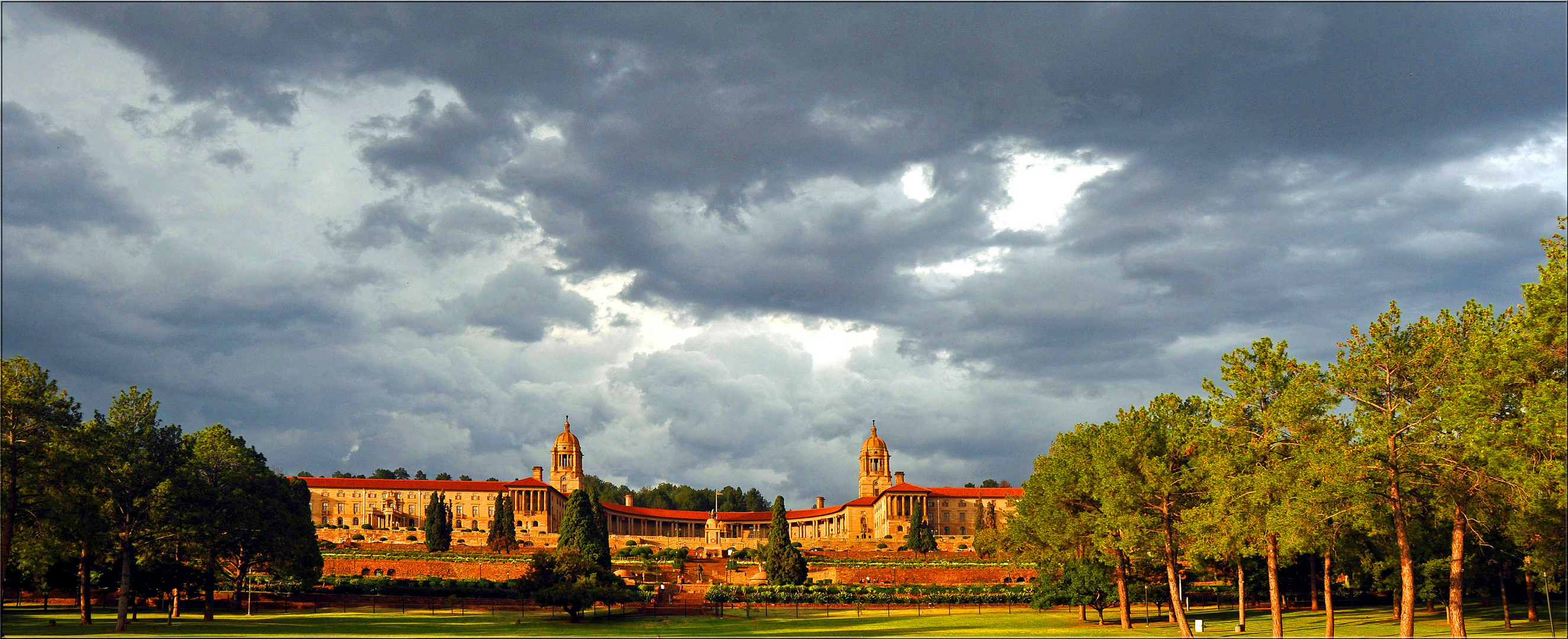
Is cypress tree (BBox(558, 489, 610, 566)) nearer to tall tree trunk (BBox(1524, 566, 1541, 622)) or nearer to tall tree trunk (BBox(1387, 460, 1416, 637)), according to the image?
tall tree trunk (BBox(1387, 460, 1416, 637))

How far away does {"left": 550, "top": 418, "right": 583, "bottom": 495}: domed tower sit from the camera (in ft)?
582

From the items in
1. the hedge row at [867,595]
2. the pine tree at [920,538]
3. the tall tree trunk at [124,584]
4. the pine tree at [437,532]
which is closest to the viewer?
the tall tree trunk at [124,584]

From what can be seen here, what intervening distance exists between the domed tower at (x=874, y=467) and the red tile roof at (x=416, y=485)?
5665 cm

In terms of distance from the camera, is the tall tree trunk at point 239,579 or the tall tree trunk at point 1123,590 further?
the tall tree trunk at point 239,579

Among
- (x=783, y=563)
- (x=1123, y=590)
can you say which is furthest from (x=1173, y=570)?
(x=783, y=563)

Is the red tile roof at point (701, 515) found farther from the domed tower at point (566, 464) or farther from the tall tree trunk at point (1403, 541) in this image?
the tall tree trunk at point (1403, 541)

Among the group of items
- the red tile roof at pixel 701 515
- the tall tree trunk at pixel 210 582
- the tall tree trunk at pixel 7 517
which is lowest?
the red tile roof at pixel 701 515

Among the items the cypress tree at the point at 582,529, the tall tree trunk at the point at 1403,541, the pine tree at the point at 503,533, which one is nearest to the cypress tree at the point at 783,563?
the cypress tree at the point at 582,529

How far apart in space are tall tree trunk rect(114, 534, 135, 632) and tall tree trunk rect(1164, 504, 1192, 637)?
46.5 m

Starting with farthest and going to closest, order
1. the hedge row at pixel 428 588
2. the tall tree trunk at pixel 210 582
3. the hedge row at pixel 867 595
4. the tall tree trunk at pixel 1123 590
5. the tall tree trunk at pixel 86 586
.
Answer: the hedge row at pixel 867 595
the hedge row at pixel 428 588
the tall tree trunk at pixel 1123 590
the tall tree trunk at pixel 210 582
the tall tree trunk at pixel 86 586

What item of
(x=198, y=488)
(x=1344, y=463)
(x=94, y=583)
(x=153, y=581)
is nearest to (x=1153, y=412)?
(x=1344, y=463)

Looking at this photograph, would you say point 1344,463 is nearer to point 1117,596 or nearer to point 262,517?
point 1117,596

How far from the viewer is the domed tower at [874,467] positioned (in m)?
190

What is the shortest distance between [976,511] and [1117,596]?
117 meters
